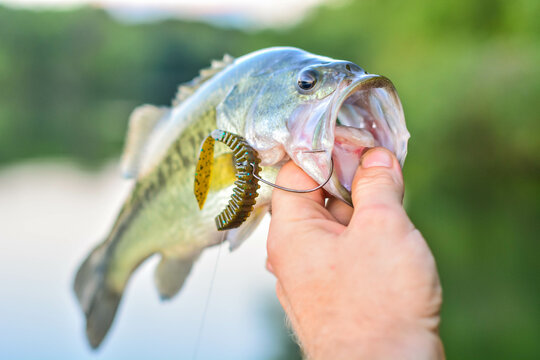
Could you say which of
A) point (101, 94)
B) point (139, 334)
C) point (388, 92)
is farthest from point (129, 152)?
point (101, 94)

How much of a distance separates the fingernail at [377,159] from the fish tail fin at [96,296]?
158cm

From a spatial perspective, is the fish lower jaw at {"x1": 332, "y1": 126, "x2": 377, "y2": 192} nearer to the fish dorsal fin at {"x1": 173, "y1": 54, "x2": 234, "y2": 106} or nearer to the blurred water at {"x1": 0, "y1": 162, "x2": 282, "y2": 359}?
the fish dorsal fin at {"x1": 173, "y1": 54, "x2": 234, "y2": 106}

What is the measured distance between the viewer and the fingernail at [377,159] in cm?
155

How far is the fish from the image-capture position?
1.61 metres

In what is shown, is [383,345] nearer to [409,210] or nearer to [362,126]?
[362,126]

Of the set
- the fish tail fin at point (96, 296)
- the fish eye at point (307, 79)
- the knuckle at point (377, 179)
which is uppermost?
the fish eye at point (307, 79)

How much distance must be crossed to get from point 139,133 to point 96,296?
892 mm

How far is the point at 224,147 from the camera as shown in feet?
6.31

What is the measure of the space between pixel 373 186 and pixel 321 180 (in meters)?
0.18

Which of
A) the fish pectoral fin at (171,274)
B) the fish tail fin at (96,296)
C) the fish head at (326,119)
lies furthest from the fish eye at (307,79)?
the fish tail fin at (96,296)

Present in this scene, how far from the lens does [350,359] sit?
4.20 feet

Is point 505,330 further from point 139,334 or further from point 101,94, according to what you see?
point 101,94

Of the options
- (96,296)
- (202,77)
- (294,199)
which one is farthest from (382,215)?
(96,296)

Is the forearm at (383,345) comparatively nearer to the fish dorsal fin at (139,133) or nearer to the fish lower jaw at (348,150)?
the fish lower jaw at (348,150)
